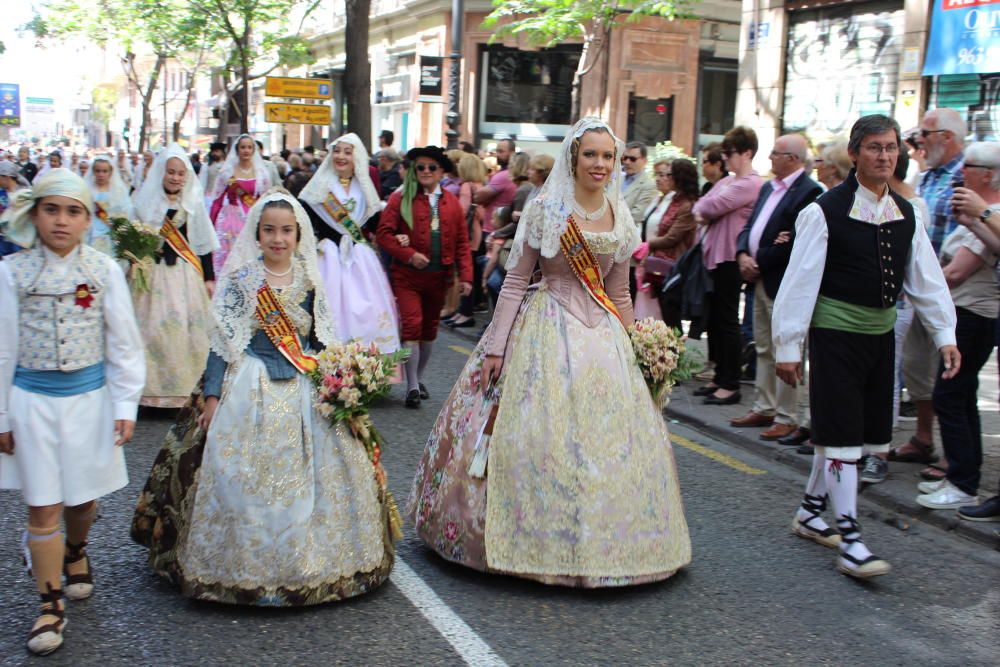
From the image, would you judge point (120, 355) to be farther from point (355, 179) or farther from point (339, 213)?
point (355, 179)

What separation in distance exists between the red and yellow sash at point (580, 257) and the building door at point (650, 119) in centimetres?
2302

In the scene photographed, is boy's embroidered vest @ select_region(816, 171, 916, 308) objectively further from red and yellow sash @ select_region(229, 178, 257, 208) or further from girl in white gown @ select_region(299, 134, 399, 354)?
red and yellow sash @ select_region(229, 178, 257, 208)

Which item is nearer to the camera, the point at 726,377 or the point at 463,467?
the point at 463,467

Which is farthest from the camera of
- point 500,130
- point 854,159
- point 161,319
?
point 500,130

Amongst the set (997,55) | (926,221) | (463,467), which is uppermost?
(997,55)

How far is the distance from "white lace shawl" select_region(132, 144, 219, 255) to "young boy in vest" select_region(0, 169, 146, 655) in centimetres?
406

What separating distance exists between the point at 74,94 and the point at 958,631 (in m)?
121

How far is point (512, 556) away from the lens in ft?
15.2

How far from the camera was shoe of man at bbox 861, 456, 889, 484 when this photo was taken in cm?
676

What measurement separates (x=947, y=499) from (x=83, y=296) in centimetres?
471

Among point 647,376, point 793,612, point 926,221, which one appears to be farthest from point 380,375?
point 926,221

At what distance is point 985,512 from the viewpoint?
6.02m

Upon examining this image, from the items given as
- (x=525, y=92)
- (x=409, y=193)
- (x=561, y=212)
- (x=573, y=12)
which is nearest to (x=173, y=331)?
(x=409, y=193)

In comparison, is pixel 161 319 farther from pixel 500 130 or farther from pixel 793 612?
pixel 500 130
